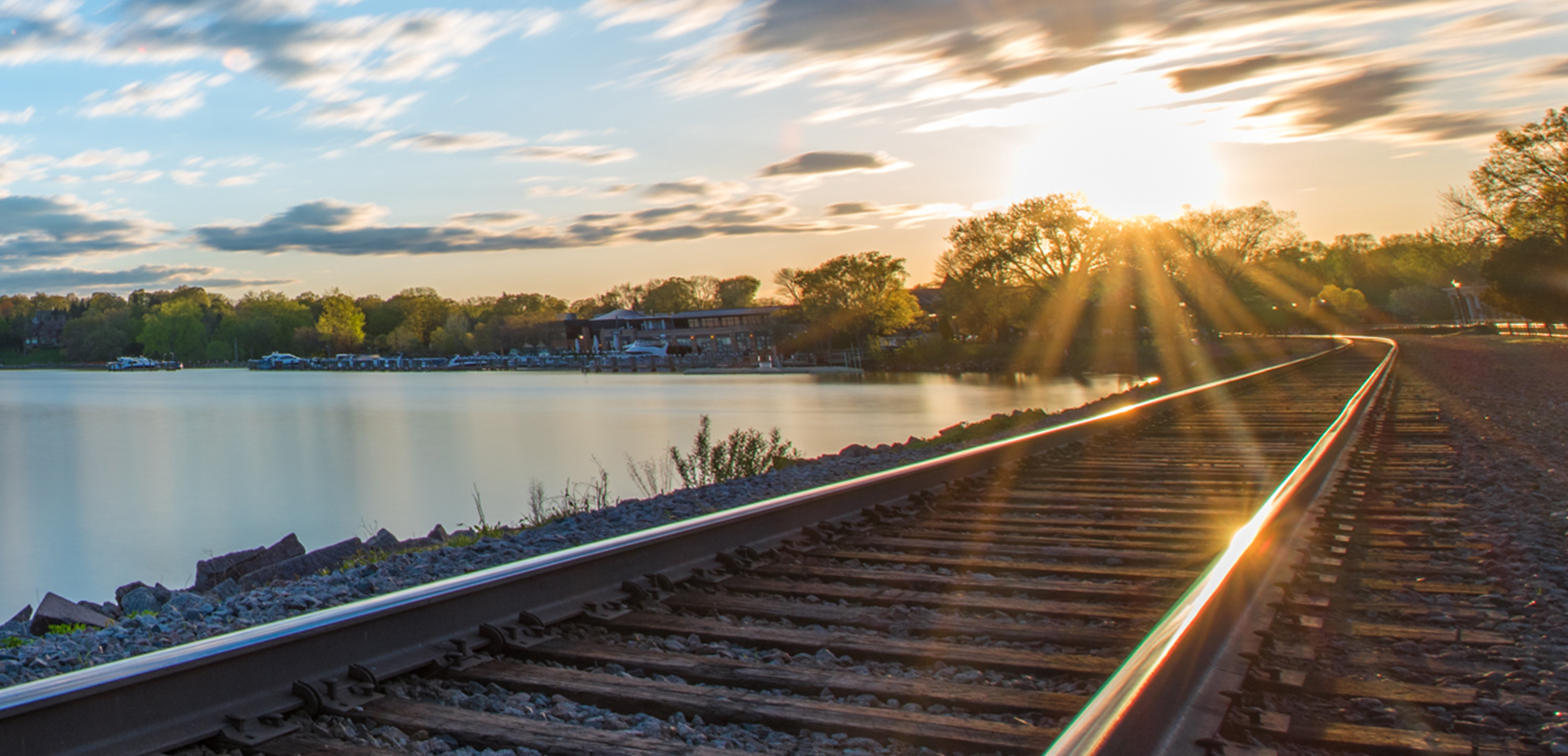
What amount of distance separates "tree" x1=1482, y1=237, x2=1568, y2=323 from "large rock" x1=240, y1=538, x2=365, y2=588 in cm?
4945

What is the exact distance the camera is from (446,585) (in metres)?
3.59

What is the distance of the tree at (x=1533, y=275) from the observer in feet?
142

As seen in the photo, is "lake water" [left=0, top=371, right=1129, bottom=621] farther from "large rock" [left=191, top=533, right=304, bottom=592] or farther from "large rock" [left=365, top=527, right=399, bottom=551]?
"large rock" [left=365, top=527, right=399, bottom=551]

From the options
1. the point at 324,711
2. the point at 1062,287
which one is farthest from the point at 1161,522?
the point at 1062,287

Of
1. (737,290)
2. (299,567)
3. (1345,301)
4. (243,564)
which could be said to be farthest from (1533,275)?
(737,290)

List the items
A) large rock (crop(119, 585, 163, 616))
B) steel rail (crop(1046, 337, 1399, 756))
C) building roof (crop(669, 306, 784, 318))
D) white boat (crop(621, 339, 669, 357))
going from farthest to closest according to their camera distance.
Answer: building roof (crop(669, 306, 784, 318))
white boat (crop(621, 339, 669, 357))
large rock (crop(119, 585, 163, 616))
steel rail (crop(1046, 337, 1399, 756))

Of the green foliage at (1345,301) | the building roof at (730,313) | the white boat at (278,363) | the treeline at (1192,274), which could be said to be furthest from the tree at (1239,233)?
the white boat at (278,363)

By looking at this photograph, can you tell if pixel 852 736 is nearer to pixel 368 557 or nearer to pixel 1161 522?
pixel 1161 522

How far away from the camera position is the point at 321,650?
3.10 m

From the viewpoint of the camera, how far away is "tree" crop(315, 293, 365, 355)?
173m

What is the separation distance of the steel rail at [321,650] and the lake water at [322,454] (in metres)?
11.3

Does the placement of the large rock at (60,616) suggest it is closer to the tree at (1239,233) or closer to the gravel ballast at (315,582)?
the gravel ballast at (315,582)

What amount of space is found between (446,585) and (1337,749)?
270 centimetres

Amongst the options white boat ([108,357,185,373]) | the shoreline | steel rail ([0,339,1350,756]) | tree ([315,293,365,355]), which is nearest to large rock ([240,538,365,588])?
the shoreline
